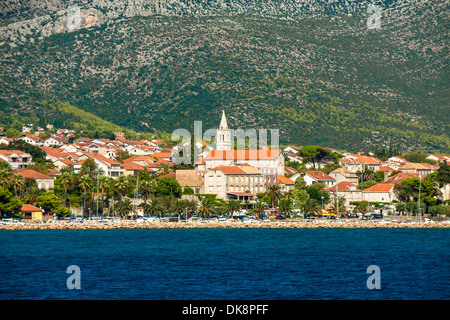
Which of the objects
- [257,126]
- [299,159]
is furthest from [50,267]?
[257,126]

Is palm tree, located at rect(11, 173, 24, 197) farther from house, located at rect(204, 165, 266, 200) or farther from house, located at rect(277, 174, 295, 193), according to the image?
house, located at rect(277, 174, 295, 193)

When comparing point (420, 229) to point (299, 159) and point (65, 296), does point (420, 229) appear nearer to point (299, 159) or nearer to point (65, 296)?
point (299, 159)

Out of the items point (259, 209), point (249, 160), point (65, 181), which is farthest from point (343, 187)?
point (65, 181)

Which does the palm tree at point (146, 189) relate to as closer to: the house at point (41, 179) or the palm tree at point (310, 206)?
the house at point (41, 179)

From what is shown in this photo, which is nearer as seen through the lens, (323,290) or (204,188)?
(323,290)

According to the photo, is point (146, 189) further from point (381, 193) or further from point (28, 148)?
point (28, 148)

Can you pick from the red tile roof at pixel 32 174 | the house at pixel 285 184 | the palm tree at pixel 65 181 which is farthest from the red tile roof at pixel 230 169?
the red tile roof at pixel 32 174
